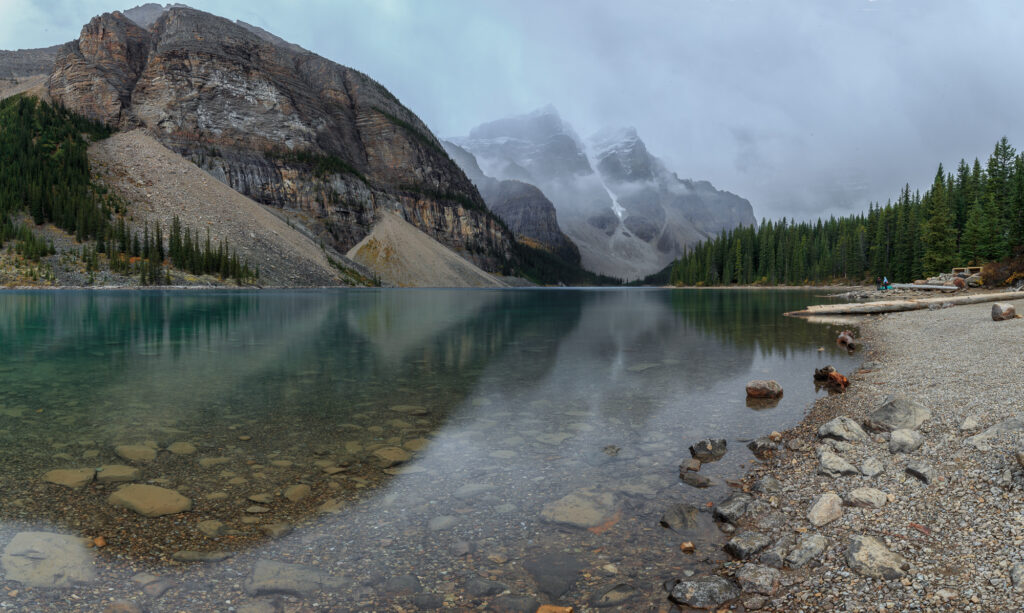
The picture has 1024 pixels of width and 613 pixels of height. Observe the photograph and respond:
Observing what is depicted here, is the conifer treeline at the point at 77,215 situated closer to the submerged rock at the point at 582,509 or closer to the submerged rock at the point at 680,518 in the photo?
the submerged rock at the point at 582,509

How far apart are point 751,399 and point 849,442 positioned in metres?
6.24

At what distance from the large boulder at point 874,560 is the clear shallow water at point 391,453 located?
166 centimetres

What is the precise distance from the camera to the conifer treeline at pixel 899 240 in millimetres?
76562

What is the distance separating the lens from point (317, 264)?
14388 centimetres

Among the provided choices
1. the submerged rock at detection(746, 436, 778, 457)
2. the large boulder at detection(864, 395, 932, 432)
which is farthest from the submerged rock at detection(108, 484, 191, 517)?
the large boulder at detection(864, 395, 932, 432)

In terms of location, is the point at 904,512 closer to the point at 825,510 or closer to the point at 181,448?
the point at 825,510

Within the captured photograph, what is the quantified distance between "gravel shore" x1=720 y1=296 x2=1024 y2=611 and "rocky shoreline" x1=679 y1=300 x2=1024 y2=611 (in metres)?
0.02

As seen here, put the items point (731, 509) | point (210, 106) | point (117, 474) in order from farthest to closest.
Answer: point (210, 106) < point (117, 474) < point (731, 509)

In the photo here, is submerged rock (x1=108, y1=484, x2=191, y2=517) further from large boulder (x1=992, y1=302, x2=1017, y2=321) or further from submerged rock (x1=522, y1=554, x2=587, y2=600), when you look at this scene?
large boulder (x1=992, y1=302, x2=1017, y2=321)

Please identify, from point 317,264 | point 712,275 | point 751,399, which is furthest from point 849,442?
point 712,275

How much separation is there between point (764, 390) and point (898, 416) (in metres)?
5.80

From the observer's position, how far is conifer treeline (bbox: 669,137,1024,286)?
251 ft

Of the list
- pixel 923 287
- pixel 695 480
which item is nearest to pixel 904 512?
pixel 695 480

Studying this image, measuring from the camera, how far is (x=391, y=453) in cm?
1138
